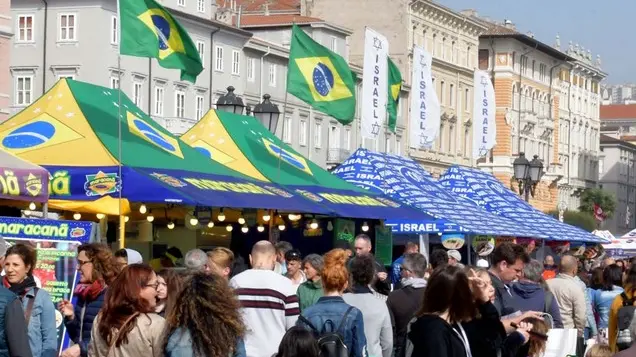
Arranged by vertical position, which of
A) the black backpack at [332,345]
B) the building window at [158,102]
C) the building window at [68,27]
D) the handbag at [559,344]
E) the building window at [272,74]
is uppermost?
the building window at [68,27]

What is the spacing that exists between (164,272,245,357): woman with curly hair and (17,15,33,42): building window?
2009 inches

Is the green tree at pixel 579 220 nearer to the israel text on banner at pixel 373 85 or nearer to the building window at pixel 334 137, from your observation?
the building window at pixel 334 137

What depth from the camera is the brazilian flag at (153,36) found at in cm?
1902

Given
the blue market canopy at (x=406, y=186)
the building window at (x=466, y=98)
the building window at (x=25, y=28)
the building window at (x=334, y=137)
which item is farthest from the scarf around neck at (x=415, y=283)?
the building window at (x=466, y=98)

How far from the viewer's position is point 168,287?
28.8 ft

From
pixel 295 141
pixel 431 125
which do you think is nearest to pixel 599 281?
pixel 431 125

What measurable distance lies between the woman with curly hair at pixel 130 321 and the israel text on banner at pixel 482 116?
2912cm

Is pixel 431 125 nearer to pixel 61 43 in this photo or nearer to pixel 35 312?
pixel 35 312

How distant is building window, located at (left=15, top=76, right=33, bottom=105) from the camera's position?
56750mm

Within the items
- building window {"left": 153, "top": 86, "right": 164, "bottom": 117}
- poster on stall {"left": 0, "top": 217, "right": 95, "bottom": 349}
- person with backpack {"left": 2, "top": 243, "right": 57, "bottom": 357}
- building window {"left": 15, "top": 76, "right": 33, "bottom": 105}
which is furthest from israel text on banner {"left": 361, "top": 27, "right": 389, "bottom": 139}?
building window {"left": 153, "top": 86, "right": 164, "bottom": 117}

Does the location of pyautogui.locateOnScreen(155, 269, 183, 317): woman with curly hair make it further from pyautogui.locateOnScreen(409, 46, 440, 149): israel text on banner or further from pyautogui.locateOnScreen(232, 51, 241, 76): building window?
pyautogui.locateOnScreen(232, 51, 241, 76): building window

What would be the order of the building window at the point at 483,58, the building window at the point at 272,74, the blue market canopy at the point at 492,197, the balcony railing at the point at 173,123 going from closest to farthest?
the blue market canopy at the point at 492,197 < the balcony railing at the point at 173,123 < the building window at the point at 272,74 < the building window at the point at 483,58

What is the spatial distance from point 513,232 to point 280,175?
9715mm

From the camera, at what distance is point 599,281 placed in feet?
54.4
